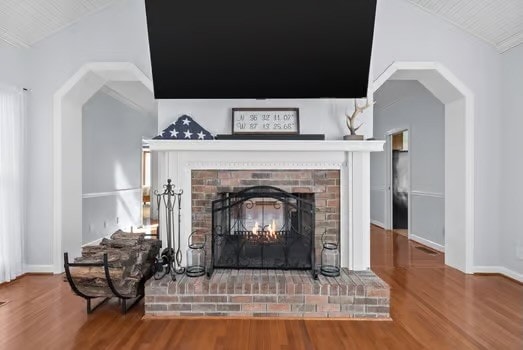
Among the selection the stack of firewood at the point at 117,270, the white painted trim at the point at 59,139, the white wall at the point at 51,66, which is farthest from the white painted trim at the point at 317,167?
the white wall at the point at 51,66

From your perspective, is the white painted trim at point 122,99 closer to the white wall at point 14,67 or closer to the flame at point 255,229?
the white wall at point 14,67

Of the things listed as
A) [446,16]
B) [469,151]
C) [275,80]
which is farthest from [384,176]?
[275,80]

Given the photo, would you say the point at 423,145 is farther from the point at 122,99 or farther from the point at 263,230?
the point at 122,99

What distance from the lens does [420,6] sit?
341 cm

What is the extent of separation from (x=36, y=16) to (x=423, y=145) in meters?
5.30

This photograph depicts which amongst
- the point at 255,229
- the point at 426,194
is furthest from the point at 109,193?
the point at 426,194

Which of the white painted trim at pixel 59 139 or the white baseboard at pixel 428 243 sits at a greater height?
the white painted trim at pixel 59 139

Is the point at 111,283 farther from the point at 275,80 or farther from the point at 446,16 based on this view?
the point at 446,16

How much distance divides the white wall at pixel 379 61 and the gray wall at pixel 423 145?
954 mm

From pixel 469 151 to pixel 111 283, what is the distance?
383cm

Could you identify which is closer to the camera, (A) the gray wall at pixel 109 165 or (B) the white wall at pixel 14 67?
(B) the white wall at pixel 14 67

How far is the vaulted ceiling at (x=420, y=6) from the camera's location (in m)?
3.04

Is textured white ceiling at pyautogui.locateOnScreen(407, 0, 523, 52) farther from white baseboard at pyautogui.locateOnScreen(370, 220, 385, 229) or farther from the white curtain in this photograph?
the white curtain

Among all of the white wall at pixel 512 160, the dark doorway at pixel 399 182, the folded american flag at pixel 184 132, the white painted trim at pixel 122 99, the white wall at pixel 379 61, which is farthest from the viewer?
the dark doorway at pixel 399 182
